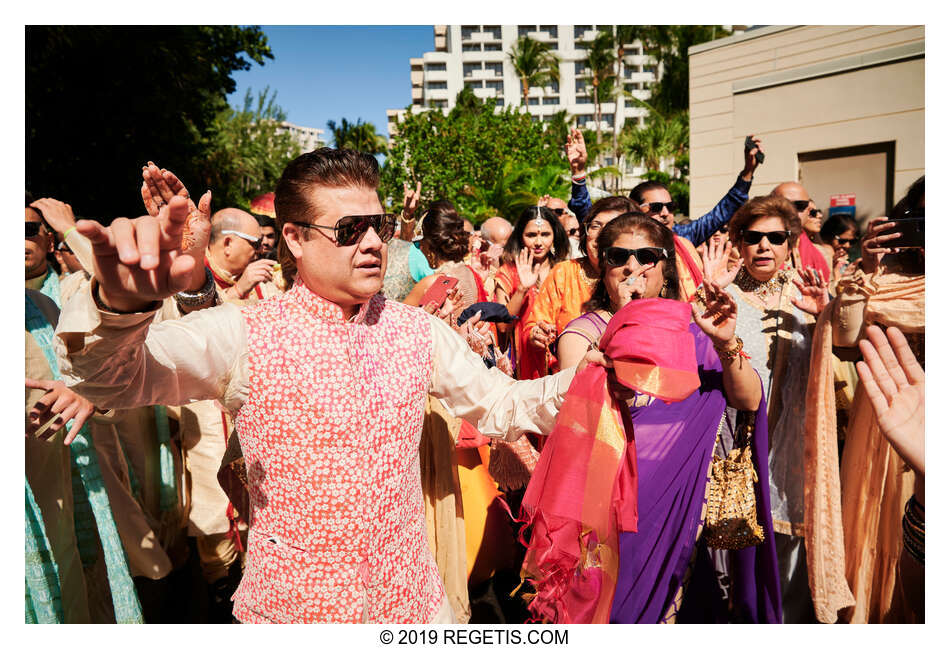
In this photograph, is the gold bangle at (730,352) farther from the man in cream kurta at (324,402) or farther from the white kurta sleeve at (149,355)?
the white kurta sleeve at (149,355)

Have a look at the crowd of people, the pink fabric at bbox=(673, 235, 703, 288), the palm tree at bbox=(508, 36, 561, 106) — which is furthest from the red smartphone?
the palm tree at bbox=(508, 36, 561, 106)

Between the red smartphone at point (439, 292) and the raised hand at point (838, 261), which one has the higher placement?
the raised hand at point (838, 261)

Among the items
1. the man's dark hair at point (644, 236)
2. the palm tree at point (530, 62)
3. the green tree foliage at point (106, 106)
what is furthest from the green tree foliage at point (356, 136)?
the man's dark hair at point (644, 236)

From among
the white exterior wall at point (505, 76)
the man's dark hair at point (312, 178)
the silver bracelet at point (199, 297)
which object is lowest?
the silver bracelet at point (199, 297)

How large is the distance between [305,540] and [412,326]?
2.15ft

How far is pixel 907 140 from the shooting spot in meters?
9.94

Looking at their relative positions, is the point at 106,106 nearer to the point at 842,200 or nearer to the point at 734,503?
the point at 734,503

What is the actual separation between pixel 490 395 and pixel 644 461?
873 mm

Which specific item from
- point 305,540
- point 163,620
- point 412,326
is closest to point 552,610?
point 305,540

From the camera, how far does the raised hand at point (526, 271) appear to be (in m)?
4.48

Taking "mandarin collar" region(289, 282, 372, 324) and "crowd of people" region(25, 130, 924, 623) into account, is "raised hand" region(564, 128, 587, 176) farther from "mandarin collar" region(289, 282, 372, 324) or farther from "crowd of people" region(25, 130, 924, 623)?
"mandarin collar" region(289, 282, 372, 324)

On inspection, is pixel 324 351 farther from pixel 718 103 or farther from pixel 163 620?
pixel 718 103

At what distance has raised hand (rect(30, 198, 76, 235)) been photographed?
151 centimetres

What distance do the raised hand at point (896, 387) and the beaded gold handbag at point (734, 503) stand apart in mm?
923
